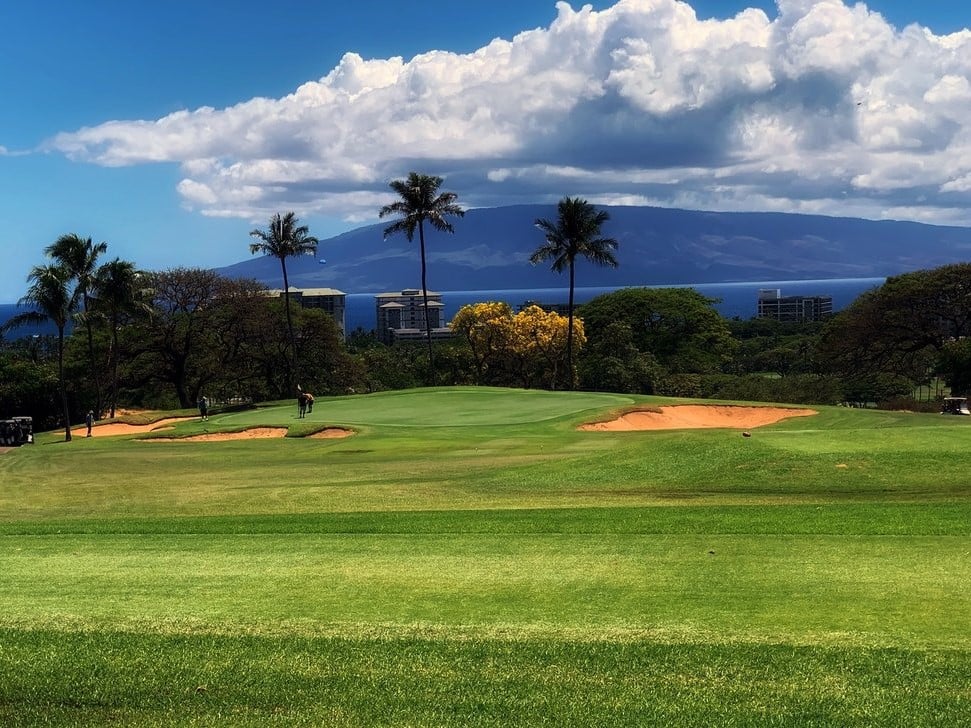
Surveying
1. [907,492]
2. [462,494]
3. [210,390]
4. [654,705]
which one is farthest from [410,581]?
[210,390]

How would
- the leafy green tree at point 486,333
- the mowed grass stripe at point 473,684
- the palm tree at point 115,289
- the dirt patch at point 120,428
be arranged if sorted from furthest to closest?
the leafy green tree at point 486,333 < the palm tree at point 115,289 < the dirt patch at point 120,428 < the mowed grass stripe at point 473,684

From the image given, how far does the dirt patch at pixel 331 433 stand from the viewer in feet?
95.1

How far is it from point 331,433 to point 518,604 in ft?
75.5

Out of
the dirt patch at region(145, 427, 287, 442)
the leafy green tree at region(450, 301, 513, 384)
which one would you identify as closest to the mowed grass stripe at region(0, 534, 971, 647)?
the dirt patch at region(145, 427, 287, 442)

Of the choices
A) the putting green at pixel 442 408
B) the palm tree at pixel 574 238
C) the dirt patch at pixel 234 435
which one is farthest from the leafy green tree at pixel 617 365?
the dirt patch at pixel 234 435

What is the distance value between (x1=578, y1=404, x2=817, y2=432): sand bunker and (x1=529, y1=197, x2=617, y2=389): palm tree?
23730mm

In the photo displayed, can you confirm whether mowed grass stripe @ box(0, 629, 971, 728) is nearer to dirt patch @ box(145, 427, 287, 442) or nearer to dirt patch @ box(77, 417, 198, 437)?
dirt patch @ box(145, 427, 287, 442)

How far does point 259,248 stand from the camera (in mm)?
55406

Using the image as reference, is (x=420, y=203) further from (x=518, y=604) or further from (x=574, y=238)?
(x=518, y=604)

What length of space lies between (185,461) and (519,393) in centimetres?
1857

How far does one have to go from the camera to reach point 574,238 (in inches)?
2219

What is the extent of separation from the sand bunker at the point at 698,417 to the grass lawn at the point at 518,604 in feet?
44.7

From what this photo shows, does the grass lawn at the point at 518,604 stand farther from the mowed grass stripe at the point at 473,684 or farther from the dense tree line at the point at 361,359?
the dense tree line at the point at 361,359

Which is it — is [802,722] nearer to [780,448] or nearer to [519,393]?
[780,448]
